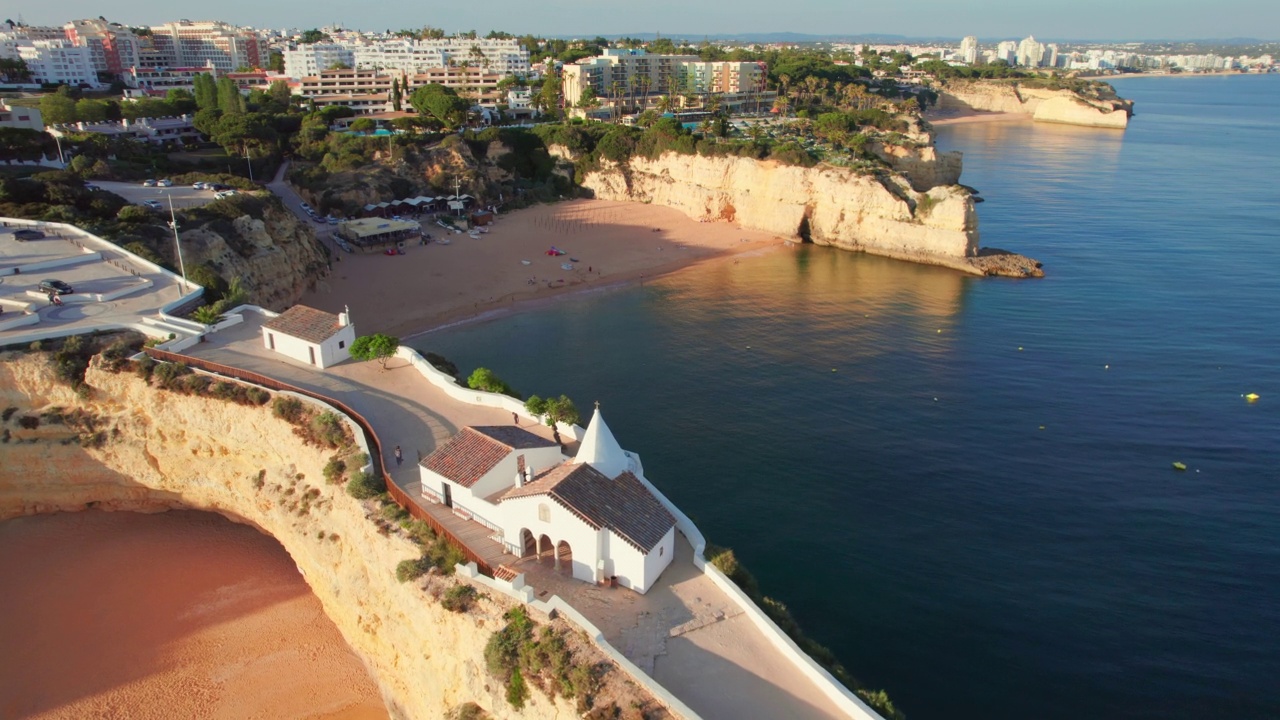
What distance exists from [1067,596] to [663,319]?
3164 cm

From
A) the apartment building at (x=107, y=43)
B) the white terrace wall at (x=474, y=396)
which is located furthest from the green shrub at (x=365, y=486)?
the apartment building at (x=107, y=43)

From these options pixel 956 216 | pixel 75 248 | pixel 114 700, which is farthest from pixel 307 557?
pixel 956 216

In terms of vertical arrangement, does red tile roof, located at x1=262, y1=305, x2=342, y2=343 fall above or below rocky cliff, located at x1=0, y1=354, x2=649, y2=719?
above

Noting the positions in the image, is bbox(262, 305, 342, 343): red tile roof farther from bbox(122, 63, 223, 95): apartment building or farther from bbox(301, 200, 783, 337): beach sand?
bbox(122, 63, 223, 95): apartment building

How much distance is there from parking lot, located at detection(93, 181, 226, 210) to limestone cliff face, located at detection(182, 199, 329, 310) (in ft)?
15.4

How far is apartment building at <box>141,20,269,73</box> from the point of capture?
156 metres

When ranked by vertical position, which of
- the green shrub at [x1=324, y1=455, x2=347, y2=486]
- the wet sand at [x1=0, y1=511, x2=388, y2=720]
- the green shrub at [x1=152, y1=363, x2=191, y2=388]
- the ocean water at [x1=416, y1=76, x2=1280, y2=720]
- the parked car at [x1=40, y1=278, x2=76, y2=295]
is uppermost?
the parked car at [x1=40, y1=278, x2=76, y2=295]

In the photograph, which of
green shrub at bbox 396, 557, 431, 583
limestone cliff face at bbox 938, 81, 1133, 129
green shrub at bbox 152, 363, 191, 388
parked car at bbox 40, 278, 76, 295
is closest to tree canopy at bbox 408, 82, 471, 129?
parked car at bbox 40, 278, 76, 295

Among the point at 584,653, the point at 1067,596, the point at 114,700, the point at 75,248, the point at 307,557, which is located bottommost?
the point at 114,700

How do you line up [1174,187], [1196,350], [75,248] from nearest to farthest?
[75,248], [1196,350], [1174,187]

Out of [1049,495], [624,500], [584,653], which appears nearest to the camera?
[584,653]

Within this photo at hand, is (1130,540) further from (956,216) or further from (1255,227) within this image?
(1255,227)

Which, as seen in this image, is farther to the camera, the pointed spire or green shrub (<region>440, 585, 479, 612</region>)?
the pointed spire

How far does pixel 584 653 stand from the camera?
640 inches
